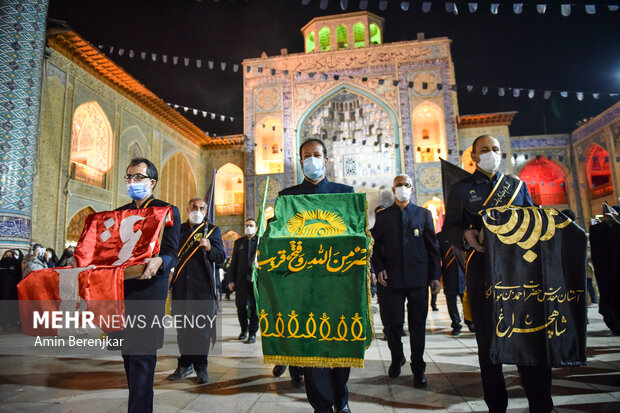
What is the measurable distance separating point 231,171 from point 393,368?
20257 millimetres

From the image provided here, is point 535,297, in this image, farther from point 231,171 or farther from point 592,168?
point 592,168

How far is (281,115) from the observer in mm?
19219

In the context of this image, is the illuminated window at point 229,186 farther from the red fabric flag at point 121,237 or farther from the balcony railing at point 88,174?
the red fabric flag at point 121,237

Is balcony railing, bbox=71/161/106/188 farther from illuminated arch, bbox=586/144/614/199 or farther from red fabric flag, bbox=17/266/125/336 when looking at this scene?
illuminated arch, bbox=586/144/614/199

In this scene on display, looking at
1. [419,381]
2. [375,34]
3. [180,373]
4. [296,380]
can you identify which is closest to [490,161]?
[419,381]

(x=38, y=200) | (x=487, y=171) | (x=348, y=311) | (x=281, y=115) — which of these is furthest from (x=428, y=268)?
(x=281, y=115)

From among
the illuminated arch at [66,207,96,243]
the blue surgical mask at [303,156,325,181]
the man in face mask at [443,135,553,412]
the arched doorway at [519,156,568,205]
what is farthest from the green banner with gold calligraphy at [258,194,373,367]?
the arched doorway at [519,156,568,205]

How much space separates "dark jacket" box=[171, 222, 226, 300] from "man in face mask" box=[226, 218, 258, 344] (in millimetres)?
1376

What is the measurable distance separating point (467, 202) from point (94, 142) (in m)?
14.2

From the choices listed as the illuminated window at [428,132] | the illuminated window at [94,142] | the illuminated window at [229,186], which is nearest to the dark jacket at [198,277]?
the illuminated window at [94,142]

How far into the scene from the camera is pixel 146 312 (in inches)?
83.5

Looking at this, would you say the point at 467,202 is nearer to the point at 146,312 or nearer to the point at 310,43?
the point at 146,312

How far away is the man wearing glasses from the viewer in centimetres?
205

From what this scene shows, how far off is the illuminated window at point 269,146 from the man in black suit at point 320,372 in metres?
16.6
